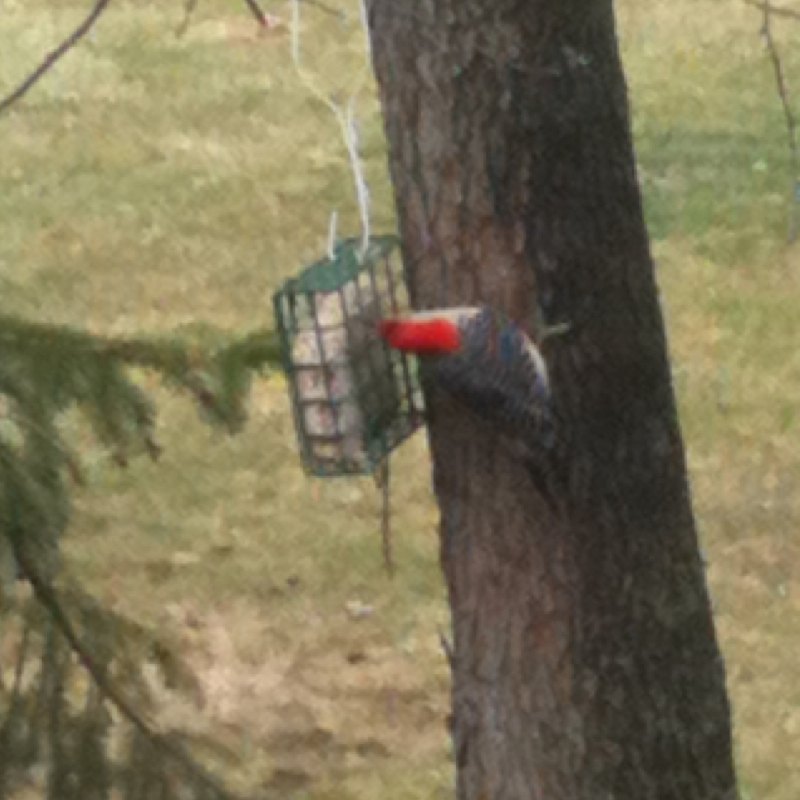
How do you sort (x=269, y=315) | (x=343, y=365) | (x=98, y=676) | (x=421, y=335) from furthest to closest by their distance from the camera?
(x=269, y=315) → (x=98, y=676) → (x=343, y=365) → (x=421, y=335)

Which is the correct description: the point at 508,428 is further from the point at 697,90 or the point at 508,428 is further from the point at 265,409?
the point at 697,90

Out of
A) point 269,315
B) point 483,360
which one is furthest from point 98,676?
point 269,315

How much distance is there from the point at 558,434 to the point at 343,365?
1.10 feet

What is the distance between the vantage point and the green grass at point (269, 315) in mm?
4797

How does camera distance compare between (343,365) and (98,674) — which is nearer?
(343,365)

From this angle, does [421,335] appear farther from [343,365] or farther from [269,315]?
[269,315]

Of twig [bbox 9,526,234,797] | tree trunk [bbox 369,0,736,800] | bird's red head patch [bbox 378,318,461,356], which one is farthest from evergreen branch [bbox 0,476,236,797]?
bird's red head patch [bbox 378,318,461,356]

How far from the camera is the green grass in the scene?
480 centimetres

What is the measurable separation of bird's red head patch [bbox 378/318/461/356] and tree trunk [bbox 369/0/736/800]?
1.08 feet

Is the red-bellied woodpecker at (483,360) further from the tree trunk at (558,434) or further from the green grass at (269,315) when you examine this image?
the green grass at (269,315)

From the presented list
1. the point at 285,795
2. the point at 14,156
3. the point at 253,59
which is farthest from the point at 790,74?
the point at 285,795

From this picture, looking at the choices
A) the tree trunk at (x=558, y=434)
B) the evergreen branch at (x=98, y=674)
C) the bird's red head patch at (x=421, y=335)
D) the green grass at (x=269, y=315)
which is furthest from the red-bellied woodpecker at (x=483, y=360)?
the green grass at (x=269, y=315)

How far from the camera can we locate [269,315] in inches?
266

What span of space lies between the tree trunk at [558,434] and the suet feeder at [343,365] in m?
0.08
